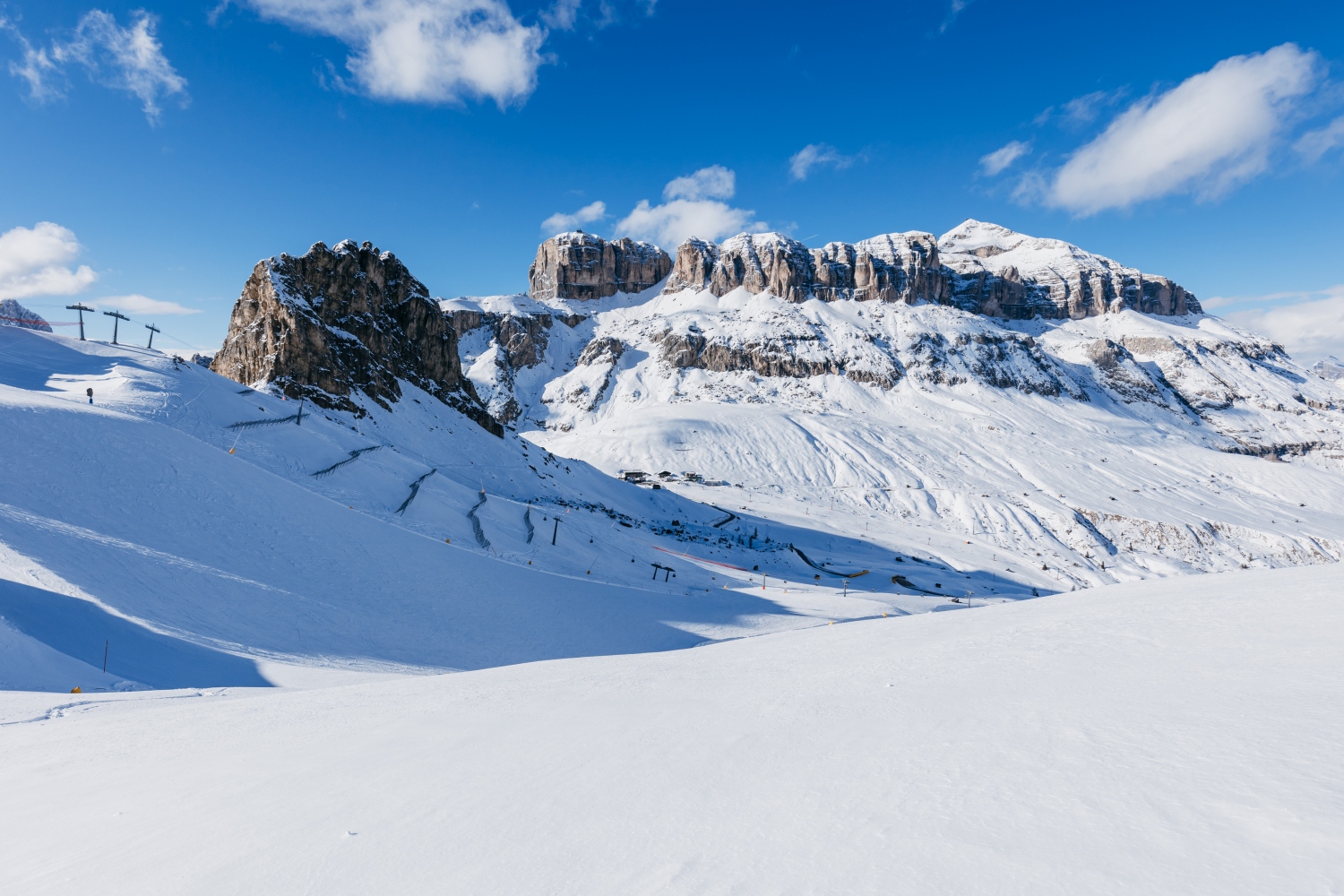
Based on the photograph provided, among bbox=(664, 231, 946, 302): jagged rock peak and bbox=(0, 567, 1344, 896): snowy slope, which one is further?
bbox=(664, 231, 946, 302): jagged rock peak

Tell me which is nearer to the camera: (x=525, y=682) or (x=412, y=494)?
(x=525, y=682)

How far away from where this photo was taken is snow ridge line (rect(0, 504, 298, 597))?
38.9ft

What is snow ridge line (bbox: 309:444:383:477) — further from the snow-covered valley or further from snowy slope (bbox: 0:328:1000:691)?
the snow-covered valley

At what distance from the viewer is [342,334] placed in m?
48.6

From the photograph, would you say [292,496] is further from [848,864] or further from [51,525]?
[848,864]

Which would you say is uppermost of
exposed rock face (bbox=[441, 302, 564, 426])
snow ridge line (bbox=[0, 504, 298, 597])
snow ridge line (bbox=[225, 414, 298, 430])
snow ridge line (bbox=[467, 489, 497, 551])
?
exposed rock face (bbox=[441, 302, 564, 426])

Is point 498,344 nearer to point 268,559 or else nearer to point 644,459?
point 644,459

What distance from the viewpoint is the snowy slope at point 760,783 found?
2311mm

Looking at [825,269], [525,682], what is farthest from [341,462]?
[825,269]

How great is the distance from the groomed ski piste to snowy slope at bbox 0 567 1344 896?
0.07 feet

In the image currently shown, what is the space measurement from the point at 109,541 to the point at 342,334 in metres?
41.0

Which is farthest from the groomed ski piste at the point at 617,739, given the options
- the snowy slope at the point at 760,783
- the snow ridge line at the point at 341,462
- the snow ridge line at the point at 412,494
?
the snow ridge line at the point at 341,462

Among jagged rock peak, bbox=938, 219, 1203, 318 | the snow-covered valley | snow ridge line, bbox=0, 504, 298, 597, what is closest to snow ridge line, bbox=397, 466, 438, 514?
the snow-covered valley

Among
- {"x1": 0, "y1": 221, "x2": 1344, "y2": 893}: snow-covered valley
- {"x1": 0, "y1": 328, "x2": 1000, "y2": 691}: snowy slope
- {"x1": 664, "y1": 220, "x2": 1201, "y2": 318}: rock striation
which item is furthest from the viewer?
{"x1": 664, "y1": 220, "x2": 1201, "y2": 318}: rock striation
